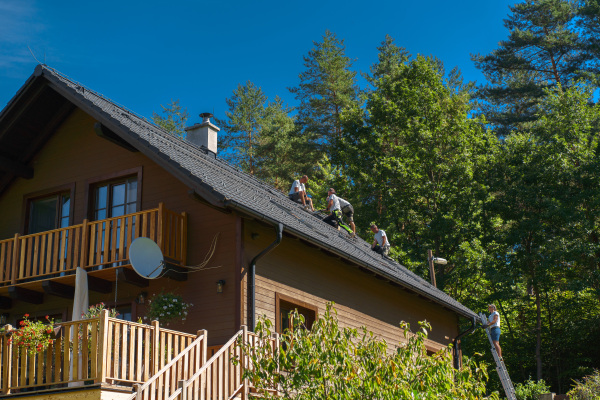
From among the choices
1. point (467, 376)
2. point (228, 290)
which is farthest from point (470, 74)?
point (467, 376)

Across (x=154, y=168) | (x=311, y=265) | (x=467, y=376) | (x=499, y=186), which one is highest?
(x=499, y=186)

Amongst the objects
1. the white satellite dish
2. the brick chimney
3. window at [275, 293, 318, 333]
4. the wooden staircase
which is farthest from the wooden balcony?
the brick chimney

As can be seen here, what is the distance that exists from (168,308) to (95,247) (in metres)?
2.22

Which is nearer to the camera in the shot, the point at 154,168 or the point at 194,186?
the point at 194,186

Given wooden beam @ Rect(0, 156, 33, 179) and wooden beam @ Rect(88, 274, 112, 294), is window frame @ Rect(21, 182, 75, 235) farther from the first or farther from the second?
wooden beam @ Rect(88, 274, 112, 294)

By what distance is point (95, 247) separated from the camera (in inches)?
523

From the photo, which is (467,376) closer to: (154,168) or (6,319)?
(154,168)

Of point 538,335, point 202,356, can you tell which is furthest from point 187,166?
point 538,335

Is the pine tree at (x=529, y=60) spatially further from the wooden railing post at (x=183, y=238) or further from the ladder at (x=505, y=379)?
the wooden railing post at (x=183, y=238)

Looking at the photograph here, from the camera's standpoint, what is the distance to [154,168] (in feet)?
46.9

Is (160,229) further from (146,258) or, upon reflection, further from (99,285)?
(99,285)

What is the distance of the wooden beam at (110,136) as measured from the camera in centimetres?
1440

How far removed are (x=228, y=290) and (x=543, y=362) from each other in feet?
65.4

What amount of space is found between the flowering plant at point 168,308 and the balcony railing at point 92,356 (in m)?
1.69
